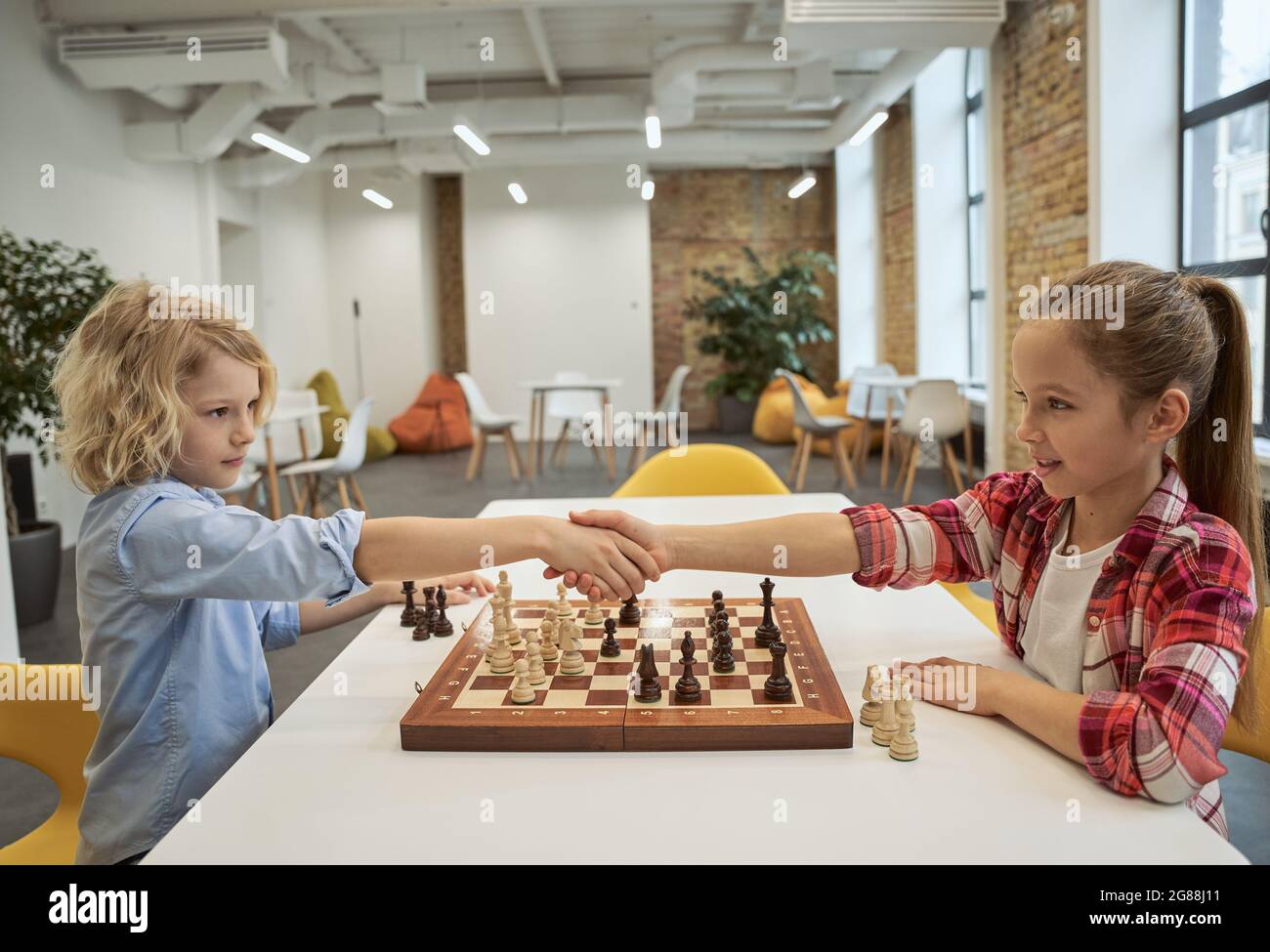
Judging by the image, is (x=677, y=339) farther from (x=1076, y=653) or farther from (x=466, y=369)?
(x=1076, y=653)

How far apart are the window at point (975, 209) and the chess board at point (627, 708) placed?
7921mm

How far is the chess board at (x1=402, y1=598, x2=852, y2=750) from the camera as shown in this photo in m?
1.11

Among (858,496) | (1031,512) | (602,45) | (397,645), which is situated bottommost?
(858,496)

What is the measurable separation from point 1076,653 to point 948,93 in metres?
8.88

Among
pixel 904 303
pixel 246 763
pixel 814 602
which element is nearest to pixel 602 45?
pixel 904 303

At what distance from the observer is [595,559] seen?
4.63ft

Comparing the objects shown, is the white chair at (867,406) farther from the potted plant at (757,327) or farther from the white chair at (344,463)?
the white chair at (344,463)

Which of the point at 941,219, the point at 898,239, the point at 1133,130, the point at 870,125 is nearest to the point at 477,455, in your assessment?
the point at 870,125

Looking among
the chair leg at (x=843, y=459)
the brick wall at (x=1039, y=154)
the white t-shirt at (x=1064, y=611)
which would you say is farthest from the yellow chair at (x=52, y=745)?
the chair leg at (x=843, y=459)

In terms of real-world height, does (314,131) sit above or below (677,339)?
above

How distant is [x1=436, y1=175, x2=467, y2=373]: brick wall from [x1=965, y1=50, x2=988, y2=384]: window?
6.47 metres

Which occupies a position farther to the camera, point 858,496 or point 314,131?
point 314,131

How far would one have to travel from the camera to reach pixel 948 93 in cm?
895

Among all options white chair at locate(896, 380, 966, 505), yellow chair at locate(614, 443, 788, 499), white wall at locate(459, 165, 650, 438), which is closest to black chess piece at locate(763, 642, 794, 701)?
yellow chair at locate(614, 443, 788, 499)
